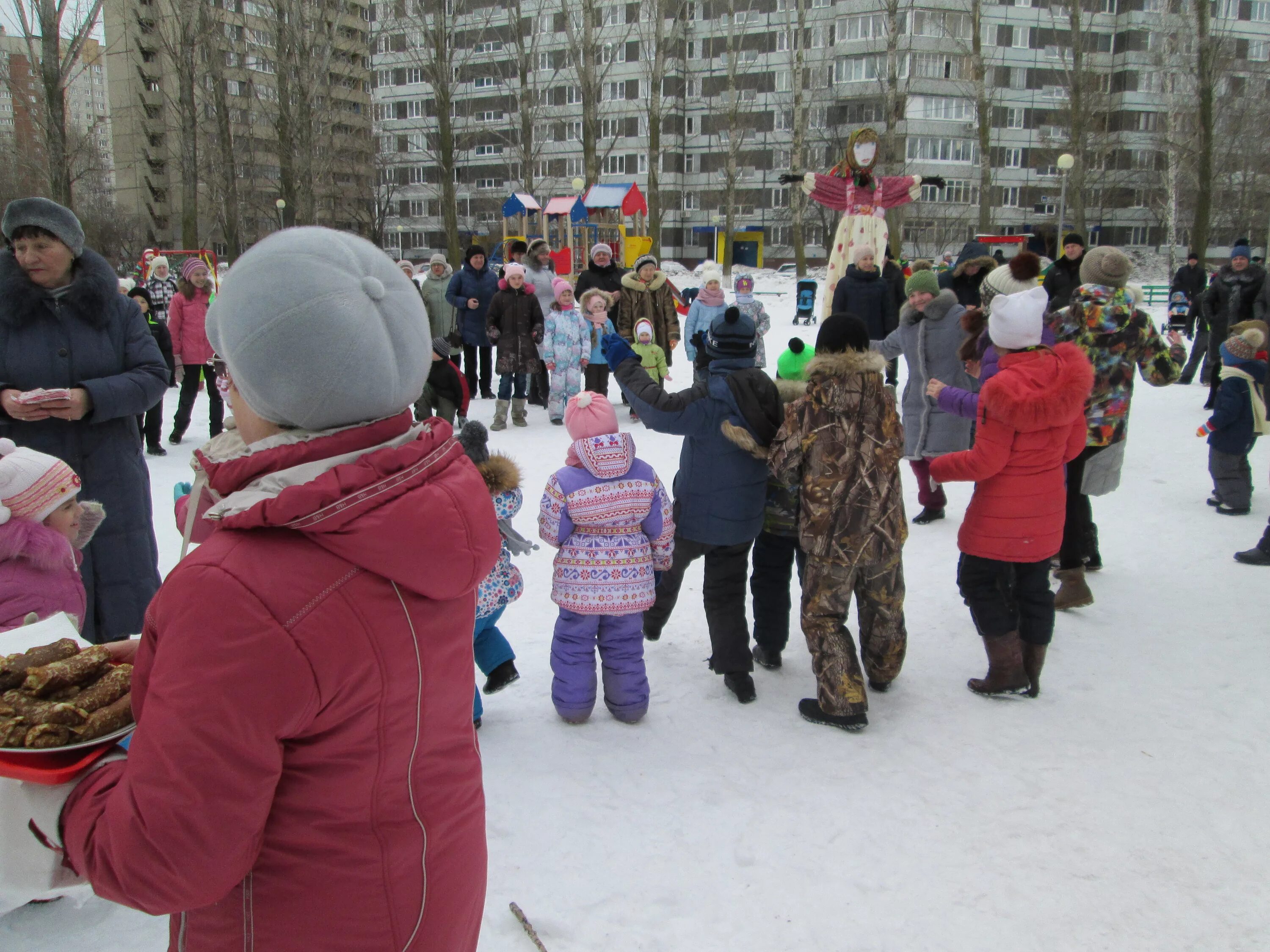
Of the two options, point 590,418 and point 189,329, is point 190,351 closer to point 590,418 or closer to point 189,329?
point 189,329

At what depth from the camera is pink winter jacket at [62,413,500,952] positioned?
104cm

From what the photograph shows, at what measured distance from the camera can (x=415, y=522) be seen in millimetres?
1154

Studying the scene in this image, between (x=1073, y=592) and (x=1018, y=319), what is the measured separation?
6.54 ft

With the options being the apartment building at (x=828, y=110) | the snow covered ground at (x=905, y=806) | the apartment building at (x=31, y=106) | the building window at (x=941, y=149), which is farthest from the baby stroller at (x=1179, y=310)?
the building window at (x=941, y=149)

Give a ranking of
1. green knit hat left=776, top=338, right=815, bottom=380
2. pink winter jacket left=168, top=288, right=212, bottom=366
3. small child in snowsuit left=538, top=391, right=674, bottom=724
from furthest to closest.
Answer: pink winter jacket left=168, top=288, right=212, bottom=366
green knit hat left=776, top=338, right=815, bottom=380
small child in snowsuit left=538, top=391, right=674, bottom=724

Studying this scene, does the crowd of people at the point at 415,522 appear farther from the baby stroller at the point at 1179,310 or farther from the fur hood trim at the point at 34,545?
the baby stroller at the point at 1179,310

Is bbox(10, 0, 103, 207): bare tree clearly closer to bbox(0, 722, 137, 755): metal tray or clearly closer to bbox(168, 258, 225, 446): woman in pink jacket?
bbox(168, 258, 225, 446): woman in pink jacket

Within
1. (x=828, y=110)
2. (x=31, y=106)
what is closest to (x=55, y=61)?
(x=31, y=106)

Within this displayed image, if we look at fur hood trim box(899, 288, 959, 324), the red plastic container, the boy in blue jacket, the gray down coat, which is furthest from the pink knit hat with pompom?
fur hood trim box(899, 288, 959, 324)

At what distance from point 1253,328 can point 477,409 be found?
324 inches

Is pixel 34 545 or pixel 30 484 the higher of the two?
pixel 30 484

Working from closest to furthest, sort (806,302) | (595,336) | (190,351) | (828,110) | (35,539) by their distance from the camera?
(35,539)
(190,351)
(595,336)
(806,302)
(828,110)

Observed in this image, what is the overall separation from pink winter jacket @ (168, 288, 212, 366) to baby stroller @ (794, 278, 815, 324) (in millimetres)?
13568

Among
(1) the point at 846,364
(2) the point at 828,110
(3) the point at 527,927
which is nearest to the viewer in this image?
(3) the point at 527,927
